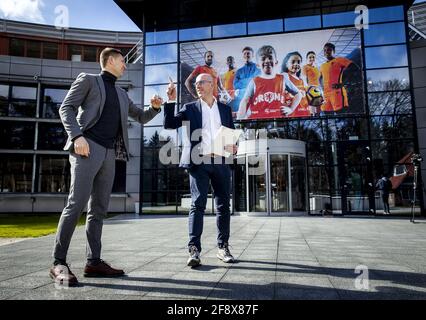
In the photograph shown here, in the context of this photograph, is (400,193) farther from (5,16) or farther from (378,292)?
(5,16)

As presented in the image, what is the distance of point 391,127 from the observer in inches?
576

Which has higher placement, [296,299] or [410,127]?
[410,127]

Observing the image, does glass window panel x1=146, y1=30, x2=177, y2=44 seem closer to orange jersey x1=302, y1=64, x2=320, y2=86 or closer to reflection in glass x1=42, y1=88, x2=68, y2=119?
reflection in glass x1=42, y1=88, x2=68, y2=119

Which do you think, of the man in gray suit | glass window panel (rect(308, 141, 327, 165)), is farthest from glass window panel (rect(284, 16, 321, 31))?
the man in gray suit

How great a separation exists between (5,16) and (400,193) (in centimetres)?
2354

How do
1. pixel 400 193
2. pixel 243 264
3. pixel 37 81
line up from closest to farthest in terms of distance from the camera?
pixel 243 264 → pixel 400 193 → pixel 37 81

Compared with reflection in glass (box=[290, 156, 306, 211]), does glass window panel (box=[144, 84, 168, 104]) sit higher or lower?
higher

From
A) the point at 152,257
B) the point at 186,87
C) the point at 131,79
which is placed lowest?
the point at 152,257

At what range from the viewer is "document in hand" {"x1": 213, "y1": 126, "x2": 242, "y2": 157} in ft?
11.7

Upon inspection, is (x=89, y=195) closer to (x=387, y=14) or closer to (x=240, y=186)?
(x=240, y=186)

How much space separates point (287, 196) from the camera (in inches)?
543

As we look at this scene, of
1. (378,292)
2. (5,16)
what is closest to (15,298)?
(378,292)

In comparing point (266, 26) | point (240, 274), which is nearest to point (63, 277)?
point (240, 274)

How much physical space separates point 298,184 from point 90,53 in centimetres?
1560
